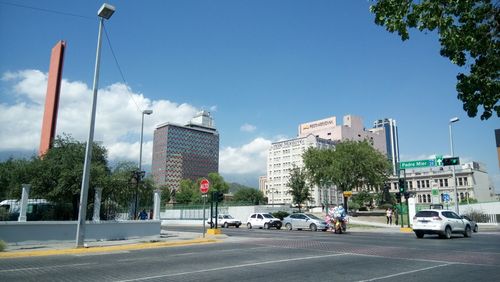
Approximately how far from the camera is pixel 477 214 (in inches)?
1887

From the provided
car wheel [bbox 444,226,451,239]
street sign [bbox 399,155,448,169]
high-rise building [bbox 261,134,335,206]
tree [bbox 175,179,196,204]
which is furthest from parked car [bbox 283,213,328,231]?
high-rise building [bbox 261,134,335,206]

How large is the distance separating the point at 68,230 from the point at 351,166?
4375cm

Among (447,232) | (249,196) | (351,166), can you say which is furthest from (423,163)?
(249,196)

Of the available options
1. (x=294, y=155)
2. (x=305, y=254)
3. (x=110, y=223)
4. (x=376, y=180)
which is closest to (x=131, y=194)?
(x=110, y=223)

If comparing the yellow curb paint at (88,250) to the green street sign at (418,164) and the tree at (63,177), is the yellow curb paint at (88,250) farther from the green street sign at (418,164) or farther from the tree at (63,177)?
the green street sign at (418,164)

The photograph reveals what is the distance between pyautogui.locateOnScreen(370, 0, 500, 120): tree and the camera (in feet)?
24.0

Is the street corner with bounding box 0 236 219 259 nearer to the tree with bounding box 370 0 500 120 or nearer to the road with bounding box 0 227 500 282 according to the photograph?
the road with bounding box 0 227 500 282

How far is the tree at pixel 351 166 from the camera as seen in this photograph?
2242 inches

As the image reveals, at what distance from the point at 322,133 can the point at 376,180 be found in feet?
407

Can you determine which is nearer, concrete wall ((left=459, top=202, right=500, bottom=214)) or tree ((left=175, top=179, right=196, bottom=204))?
concrete wall ((left=459, top=202, right=500, bottom=214))

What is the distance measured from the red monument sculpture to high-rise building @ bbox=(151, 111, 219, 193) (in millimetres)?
125163

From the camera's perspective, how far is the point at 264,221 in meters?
39.7

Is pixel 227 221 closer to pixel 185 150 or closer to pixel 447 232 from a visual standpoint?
pixel 447 232

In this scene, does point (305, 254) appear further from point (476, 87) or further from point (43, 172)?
point (43, 172)
